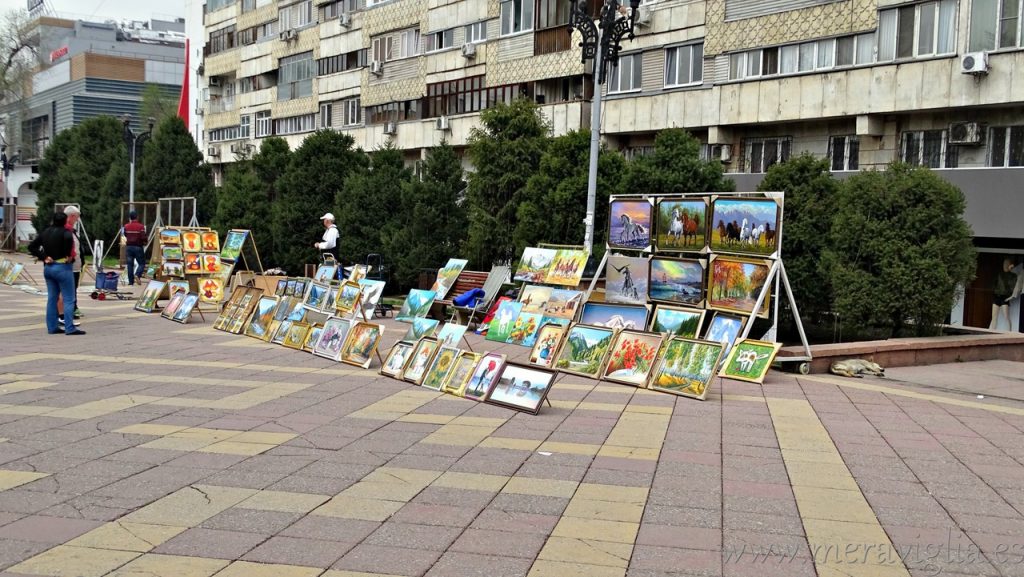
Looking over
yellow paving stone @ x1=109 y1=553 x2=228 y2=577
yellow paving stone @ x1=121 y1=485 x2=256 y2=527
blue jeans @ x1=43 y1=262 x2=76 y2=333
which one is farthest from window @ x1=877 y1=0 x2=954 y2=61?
yellow paving stone @ x1=109 y1=553 x2=228 y2=577

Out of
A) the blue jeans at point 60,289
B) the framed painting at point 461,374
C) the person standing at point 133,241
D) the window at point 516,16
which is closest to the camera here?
the framed painting at point 461,374

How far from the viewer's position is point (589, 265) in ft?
55.1

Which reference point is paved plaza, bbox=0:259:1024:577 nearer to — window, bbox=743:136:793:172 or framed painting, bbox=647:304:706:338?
framed painting, bbox=647:304:706:338

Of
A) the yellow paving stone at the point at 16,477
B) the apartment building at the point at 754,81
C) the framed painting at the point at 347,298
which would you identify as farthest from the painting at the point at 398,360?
the apartment building at the point at 754,81

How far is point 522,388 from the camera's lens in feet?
30.4

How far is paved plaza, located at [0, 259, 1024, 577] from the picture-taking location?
508 centimetres

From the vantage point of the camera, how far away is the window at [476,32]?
35.9 metres

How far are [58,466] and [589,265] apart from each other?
11.2m

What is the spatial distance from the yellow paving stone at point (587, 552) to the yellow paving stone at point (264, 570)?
1.24 m

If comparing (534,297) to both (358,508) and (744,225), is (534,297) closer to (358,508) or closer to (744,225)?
(744,225)

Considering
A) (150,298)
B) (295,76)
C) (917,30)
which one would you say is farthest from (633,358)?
(295,76)

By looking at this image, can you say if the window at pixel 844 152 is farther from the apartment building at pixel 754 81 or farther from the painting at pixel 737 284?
the painting at pixel 737 284

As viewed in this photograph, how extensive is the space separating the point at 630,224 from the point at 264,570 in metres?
10.7

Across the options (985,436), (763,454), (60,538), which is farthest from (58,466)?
(985,436)
